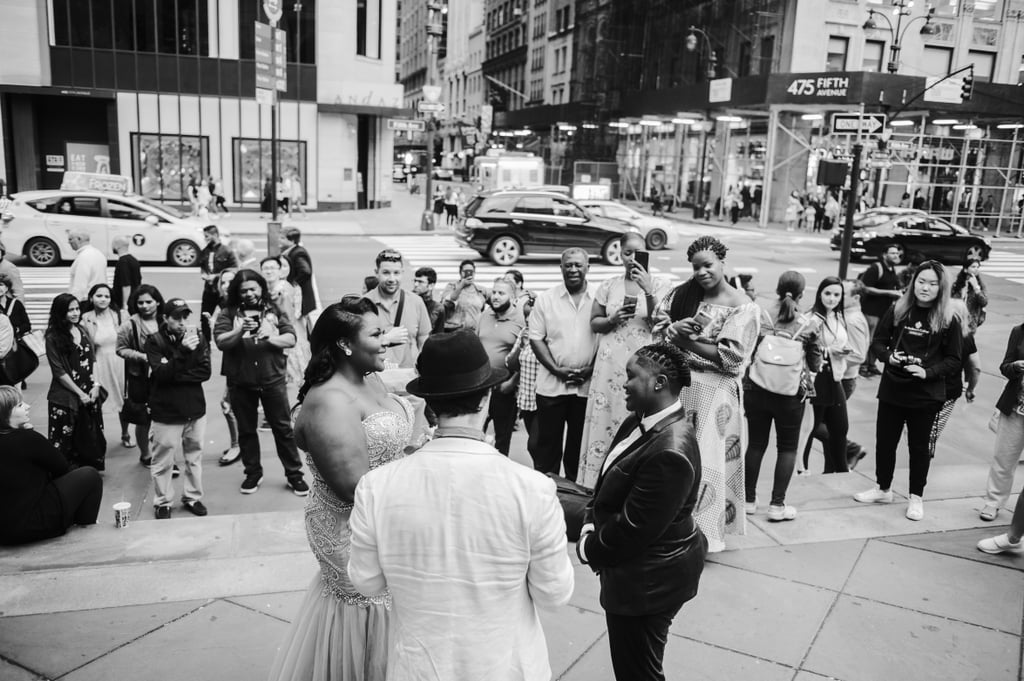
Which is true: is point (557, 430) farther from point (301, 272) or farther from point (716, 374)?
point (301, 272)

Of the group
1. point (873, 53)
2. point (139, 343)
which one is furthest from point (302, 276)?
point (873, 53)

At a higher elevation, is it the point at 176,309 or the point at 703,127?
the point at 703,127

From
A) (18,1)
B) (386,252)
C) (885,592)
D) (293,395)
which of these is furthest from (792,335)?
(18,1)

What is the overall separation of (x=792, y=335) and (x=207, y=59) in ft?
98.8

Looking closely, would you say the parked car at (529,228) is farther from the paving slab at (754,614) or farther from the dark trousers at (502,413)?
the paving slab at (754,614)

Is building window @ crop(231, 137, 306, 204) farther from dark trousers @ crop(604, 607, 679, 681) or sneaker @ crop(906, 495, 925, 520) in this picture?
dark trousers @ crop(604, 607, 679, 681)

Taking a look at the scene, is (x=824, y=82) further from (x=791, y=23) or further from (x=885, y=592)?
(x=885, y=592)

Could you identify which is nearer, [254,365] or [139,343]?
[254,365]

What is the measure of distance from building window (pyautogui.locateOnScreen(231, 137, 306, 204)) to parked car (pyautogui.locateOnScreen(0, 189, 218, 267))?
13.6m

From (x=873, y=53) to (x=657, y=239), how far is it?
25057mm

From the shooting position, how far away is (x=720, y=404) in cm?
503

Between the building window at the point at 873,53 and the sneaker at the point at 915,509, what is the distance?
4093 cm

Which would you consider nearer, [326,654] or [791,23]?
[326,654]

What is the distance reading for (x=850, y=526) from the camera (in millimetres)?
5859
